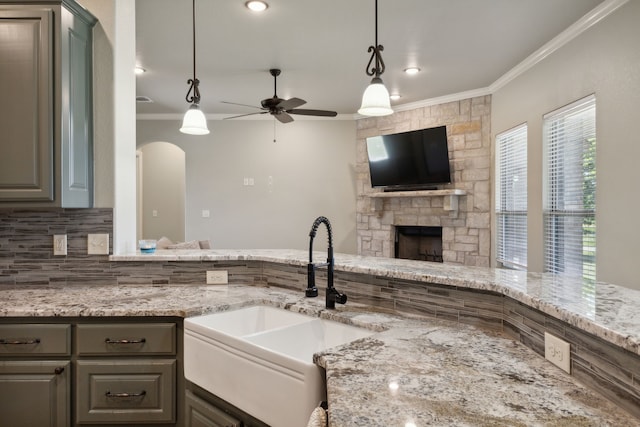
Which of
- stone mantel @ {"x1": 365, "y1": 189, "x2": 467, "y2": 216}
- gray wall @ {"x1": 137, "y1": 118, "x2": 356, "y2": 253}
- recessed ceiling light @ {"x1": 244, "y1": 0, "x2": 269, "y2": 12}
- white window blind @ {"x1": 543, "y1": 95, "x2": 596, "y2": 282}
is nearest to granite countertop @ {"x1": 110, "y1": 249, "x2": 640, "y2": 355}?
recessed ceiling light @ {"x1": 244, "y1": 0, "x2": 269, "y2": 12}

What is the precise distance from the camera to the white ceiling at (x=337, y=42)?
3086 millimetres

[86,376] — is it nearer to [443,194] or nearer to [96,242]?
[96,242]

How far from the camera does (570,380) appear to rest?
1.07 metres

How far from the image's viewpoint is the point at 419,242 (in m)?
6.06

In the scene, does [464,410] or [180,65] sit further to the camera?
[180,65]

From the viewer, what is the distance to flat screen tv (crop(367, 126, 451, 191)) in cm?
539

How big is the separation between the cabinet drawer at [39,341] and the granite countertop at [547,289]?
62 cm

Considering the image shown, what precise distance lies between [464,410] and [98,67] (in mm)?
2423

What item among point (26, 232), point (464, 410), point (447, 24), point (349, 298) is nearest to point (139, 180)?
point (26, 232)

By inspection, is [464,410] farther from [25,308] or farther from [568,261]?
[568,261]

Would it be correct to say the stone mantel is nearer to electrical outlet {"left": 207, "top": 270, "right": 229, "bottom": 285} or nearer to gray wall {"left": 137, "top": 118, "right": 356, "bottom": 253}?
gray wall {"left": 137, "top": 118, "right": 356, "bottom": 253}

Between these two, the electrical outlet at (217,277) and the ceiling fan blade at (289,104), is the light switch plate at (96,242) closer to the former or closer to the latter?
the electrical outlet at (217,277)

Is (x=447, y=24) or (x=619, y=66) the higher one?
(x=447, y=24)

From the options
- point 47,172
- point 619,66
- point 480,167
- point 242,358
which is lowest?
point 242,358
